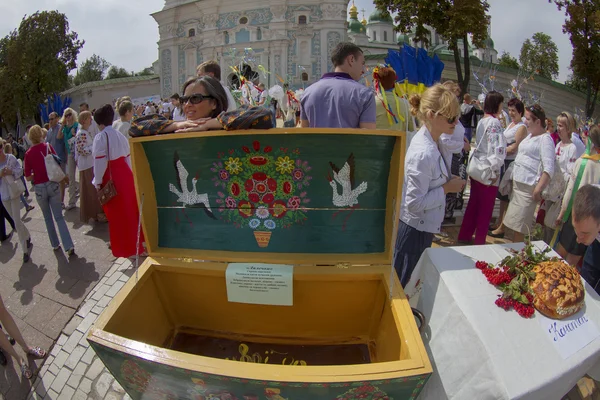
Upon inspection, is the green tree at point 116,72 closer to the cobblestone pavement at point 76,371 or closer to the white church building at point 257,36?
the white church building at point 257,36

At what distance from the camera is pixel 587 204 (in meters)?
2.14

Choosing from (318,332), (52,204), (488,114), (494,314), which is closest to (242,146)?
(318,332)

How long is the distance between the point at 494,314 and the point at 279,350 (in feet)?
4.21

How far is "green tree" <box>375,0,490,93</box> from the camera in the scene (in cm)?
2025

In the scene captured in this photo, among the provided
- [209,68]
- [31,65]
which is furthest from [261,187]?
[31,65]

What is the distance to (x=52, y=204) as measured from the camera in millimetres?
4695

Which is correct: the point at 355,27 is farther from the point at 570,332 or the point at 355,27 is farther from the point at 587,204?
the point at 570,332

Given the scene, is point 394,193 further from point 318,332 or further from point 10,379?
point 10,379

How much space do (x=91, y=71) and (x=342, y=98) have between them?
59.3m

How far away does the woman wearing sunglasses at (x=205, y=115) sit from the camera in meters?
1.84

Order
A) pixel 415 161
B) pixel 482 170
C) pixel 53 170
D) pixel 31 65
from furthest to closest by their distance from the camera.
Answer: pixel 31 65 → pixel 53 170 → pixel 482 170 → pixel 415 161

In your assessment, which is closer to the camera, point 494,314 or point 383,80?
point 494,314

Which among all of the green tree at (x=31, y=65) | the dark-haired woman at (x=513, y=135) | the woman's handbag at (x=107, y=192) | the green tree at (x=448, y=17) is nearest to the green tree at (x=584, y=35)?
the green tree at (x=448, y=17)

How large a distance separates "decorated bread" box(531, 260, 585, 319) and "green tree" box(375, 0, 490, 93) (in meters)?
22.1
